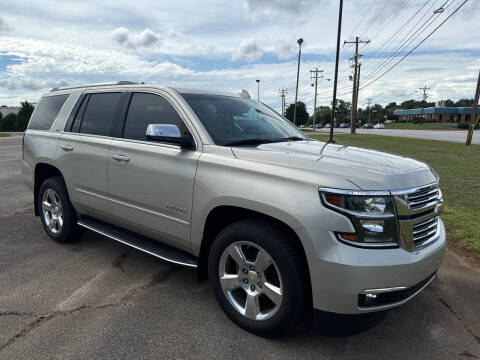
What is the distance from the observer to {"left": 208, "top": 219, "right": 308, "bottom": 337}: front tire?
2.52 metres

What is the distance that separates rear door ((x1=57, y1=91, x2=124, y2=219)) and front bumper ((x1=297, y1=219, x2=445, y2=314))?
7.89ft

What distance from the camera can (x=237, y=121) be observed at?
3.61m

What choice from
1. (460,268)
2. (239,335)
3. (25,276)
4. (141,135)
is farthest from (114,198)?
(460,268)

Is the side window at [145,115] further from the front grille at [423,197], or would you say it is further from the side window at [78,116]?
the front grille at [423,197]

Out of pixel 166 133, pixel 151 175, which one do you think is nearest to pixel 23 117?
pixel 151 175

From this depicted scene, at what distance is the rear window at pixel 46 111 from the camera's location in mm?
4789

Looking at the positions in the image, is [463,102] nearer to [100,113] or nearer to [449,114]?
[449,114]

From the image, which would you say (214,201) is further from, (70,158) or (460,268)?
(460,268)

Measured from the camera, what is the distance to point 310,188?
2.43 metres

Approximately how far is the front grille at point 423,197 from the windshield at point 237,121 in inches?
53.8

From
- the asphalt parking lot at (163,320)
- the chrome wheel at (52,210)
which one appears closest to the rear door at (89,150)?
the chrome wheel at (52,210)

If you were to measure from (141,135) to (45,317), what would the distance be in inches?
68.6

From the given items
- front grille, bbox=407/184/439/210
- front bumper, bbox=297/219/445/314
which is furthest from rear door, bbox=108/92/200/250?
front grille, bbox=407/184/439/210

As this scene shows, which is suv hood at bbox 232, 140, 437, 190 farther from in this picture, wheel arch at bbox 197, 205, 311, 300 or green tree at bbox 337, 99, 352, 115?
green tree at bbox 337, 99, 352, 115
